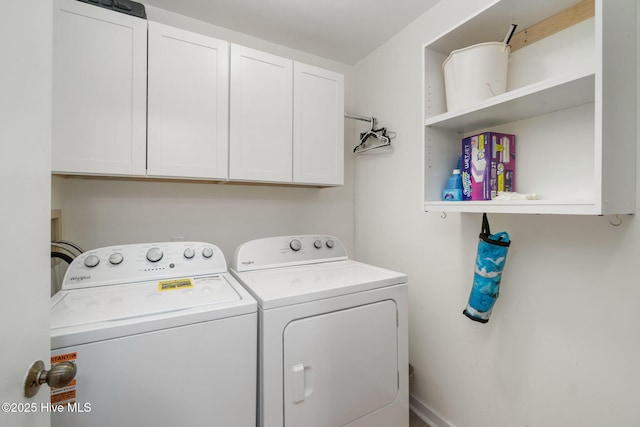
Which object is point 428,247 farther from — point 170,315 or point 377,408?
point 170,315

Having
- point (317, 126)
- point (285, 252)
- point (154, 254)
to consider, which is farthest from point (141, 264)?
point (317, 126)

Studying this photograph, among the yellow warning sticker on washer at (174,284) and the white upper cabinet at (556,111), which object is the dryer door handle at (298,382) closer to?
the yellow warning sticker on washer at (174,284)

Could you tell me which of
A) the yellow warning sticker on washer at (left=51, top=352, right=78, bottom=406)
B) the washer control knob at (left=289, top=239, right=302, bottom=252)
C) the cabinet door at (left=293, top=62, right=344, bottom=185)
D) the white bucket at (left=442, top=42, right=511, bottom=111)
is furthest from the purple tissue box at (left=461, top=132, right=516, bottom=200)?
the yellow warning sticker on washer at (left=51, top=352, right=78, bottom=406)

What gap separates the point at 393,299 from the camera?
140 cm

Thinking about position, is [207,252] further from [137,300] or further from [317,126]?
[317,126]

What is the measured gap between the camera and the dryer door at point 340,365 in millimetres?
1127

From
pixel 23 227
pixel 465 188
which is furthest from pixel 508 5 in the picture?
pixel 23 227

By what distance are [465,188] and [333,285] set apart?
31.2 inches

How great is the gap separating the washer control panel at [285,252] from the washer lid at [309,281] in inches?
1.9

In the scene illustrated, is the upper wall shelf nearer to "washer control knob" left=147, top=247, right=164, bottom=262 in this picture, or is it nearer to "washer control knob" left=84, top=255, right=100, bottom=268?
"washer control knob" left=147, top=247, right=164, bottom=262

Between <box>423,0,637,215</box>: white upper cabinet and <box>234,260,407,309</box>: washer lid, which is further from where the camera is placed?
<box>234,260,407,309</box>: washer lid

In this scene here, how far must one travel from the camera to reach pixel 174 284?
129cm

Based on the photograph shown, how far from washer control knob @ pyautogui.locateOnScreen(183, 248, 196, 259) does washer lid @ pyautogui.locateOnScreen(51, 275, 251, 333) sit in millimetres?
150

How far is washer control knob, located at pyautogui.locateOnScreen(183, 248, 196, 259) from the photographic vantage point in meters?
1.46
